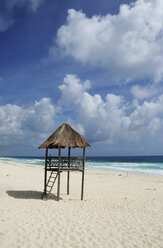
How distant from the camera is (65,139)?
1155cm

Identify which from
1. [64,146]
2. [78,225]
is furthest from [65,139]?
[78,225]

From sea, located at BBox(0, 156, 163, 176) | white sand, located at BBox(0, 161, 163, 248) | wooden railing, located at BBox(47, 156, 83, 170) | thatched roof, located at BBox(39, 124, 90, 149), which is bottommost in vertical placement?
sea, located at BBox(0, 156, 163, 176)

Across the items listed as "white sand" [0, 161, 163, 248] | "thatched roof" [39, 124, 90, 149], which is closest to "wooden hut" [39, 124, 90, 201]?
"thatched roof" [39, 124, 90, 149]

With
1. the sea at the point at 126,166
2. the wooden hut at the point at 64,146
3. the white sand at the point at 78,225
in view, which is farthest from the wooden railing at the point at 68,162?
the sea at the point at 126,166

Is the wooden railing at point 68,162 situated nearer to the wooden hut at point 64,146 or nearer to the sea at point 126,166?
the wooden hut at point 64,146

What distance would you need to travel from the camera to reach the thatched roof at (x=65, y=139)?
11375 mm

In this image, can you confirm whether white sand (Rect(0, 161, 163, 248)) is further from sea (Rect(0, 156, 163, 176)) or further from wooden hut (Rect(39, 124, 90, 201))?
sea (Rect(0, 156, 163, 176))

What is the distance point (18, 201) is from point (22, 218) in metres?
2.73

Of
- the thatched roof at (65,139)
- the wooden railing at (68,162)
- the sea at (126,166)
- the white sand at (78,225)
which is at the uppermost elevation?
the thatched roof at (65,139)

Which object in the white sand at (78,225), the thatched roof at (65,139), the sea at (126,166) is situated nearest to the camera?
the white sand at (78,225)

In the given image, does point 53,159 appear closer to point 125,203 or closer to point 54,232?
point 125,203

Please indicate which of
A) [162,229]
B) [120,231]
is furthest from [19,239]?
[162,229]

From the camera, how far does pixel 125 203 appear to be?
11.7 m

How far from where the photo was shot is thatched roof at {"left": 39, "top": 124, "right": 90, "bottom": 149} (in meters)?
11.4
